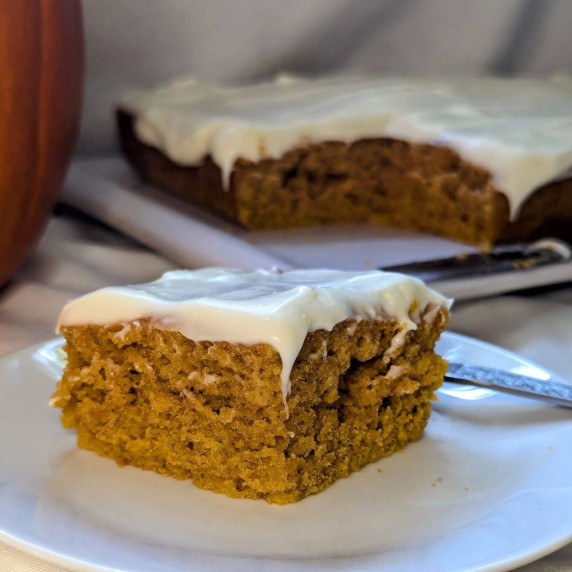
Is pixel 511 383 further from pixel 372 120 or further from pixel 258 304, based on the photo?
pixel 372 120

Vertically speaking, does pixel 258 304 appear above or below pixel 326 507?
above

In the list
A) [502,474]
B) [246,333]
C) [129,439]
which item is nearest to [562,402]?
[502,474]

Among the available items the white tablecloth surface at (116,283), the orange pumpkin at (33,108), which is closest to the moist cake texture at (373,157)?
the white tablecloth surface at (116,283)

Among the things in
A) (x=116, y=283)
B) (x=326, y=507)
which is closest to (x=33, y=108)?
(x=116, y=283)

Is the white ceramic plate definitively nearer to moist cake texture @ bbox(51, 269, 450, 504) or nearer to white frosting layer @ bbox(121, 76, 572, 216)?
moist cake texture @ bbox(51, 269, 450, 504)

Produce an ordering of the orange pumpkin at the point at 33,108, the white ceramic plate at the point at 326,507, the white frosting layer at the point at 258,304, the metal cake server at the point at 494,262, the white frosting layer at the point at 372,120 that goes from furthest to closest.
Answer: the white frosting layer at the point at 372,120, the metal cake server at the point at 494,262, the orange pumpkin at the point at 33,108, the white frosting layer at the point at 258,304, the white ceramic plate at the point at 326,507

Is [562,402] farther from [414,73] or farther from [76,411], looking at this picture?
[414,73]

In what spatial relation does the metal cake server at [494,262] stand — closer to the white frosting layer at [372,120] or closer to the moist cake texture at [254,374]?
the white frosting layer at [372,120]
